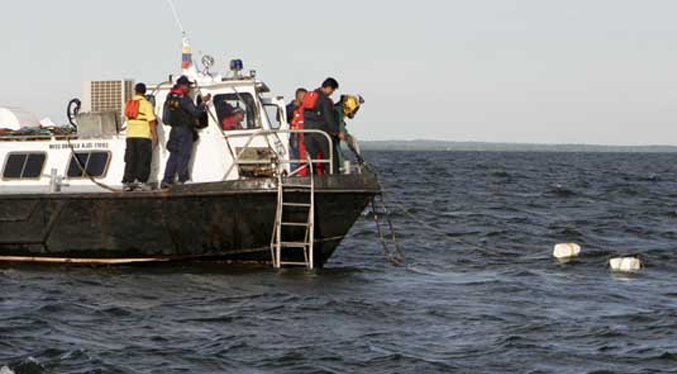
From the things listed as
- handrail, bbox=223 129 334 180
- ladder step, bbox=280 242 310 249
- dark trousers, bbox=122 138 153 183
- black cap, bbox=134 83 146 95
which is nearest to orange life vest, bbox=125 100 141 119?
black cap, bbox=134 83 146 95

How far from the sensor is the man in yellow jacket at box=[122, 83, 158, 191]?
1708cm

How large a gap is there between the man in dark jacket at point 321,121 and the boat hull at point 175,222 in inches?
28.0

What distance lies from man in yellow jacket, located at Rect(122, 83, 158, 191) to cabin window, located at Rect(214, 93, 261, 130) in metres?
1.04

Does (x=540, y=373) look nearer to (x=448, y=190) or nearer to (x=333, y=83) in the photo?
(x=333, y=83)

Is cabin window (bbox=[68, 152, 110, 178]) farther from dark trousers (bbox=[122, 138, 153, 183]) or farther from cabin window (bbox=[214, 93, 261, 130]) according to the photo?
cabin window (bbox=[214, 93, 261, 130])

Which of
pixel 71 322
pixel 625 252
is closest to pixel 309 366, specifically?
pixel 71 322

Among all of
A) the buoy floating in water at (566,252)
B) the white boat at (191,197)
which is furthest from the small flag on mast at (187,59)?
the buoy floating in water at (566,252)

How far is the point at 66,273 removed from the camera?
1694cm

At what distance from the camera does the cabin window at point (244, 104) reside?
17688 millimetres

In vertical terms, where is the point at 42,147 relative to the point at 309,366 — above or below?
above

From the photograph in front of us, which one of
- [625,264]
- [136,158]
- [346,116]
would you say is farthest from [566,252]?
[136,158]

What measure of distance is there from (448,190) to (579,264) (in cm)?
2167

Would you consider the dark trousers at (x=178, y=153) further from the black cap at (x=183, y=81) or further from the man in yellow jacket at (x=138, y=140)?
the black cap at (x=183, y=81)

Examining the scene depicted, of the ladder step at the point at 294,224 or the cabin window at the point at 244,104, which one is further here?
the cabin window at the point at 244,104
